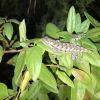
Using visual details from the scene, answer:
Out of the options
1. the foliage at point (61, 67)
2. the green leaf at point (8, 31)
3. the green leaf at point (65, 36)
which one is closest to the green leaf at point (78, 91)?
the foliage at point (61, 67)

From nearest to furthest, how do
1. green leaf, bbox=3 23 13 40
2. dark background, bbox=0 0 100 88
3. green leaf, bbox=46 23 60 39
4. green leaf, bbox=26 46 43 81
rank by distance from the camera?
green leaf, bbox=26 46 43 81
green leaf, bbox=46 23 60 39
green leaf, bbox=3 23 13 40
dark background, bbox=0 0 100 88

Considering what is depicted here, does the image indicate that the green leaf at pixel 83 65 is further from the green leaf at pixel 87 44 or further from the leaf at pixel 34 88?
the leaf at pixel 34 88

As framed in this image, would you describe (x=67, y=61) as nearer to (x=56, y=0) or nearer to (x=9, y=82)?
(x=9, y=82)

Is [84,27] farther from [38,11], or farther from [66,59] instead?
[38,11]

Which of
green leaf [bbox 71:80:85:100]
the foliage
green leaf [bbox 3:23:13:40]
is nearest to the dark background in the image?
green leaf [bbox 3:23:13:40]

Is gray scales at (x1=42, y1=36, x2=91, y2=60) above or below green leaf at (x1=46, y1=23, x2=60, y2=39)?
below

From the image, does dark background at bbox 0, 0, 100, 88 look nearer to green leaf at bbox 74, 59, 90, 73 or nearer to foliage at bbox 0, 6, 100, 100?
foliage at bbox 0, 6, 100, 100
